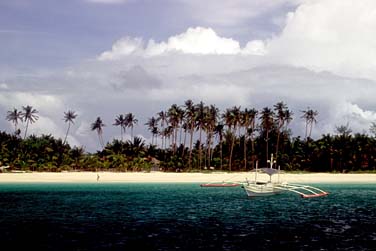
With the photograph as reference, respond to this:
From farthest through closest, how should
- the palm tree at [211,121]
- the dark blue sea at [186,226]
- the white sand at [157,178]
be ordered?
→ 1. the palm tree at [211,121]
2. the white sand at [157,178]
3. the dark blue sea at [186,226]

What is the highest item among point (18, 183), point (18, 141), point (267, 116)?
point (267, 116)

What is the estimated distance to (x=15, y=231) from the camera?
39.4 metres

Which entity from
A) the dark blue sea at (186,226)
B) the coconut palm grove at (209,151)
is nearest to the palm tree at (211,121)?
the coconut palm grove at (209,151)

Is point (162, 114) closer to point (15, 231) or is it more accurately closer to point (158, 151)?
point (158, 151)

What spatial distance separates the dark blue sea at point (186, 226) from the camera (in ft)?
109

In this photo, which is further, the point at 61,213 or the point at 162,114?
the point at 162,114

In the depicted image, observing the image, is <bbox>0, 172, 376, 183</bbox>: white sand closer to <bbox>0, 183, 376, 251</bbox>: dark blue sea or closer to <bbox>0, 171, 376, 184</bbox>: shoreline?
<bbox>0, 171, 376, 184</bbox>: shoreline

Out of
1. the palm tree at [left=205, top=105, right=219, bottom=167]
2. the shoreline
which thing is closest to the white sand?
the shoreline

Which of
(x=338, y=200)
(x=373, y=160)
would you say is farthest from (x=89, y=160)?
(x=338, y=200)

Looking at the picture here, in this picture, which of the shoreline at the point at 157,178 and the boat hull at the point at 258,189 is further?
the shoreline at the point at 157,178

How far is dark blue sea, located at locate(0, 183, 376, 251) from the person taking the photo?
33.2 meters

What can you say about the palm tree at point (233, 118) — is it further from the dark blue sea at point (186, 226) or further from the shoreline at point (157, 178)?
the dark blue sea at point (186, 226)

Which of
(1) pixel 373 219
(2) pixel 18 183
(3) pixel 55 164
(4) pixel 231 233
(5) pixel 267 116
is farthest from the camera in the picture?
(5) pixel 267 116

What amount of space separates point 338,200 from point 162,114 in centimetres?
11566
